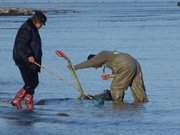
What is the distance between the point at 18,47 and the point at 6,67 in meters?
11.0

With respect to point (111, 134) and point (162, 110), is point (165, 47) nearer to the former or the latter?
point (162, 110)

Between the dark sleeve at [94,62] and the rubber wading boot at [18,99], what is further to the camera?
the dark sleeve at [94,62]

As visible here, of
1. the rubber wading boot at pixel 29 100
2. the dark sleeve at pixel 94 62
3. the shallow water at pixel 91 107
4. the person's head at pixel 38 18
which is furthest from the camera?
the dark sleeve at pixel 94 62

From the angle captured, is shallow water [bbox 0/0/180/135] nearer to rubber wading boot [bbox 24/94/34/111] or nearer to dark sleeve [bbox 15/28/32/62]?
rubber wading boot [bbox 24/94/34/111]

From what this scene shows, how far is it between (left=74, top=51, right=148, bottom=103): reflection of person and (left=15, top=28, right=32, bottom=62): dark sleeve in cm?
191

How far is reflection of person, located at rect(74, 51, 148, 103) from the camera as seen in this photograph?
18.4 meters

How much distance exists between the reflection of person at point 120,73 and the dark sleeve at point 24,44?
6.26ft

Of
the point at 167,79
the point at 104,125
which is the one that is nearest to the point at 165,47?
the point at 167,79

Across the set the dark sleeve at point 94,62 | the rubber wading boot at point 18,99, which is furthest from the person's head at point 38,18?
the dark sleeve at point 94,62

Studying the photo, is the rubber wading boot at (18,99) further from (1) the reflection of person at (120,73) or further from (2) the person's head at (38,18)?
(1) the reflection of person at (120,73)

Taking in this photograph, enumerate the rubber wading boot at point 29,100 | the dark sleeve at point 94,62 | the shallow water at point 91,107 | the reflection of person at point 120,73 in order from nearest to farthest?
the shallow water at point 91,107, the rubber wading boot at point 29,100, the dark sleeve at point 94,62, the reflection of person at point 120,73

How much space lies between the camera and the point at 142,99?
18812 mm

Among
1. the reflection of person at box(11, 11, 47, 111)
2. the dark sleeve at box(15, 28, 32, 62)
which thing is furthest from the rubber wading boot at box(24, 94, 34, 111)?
the dark sleeve at box(15, 28, 32, 62)

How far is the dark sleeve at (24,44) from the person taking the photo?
54.5 feet
